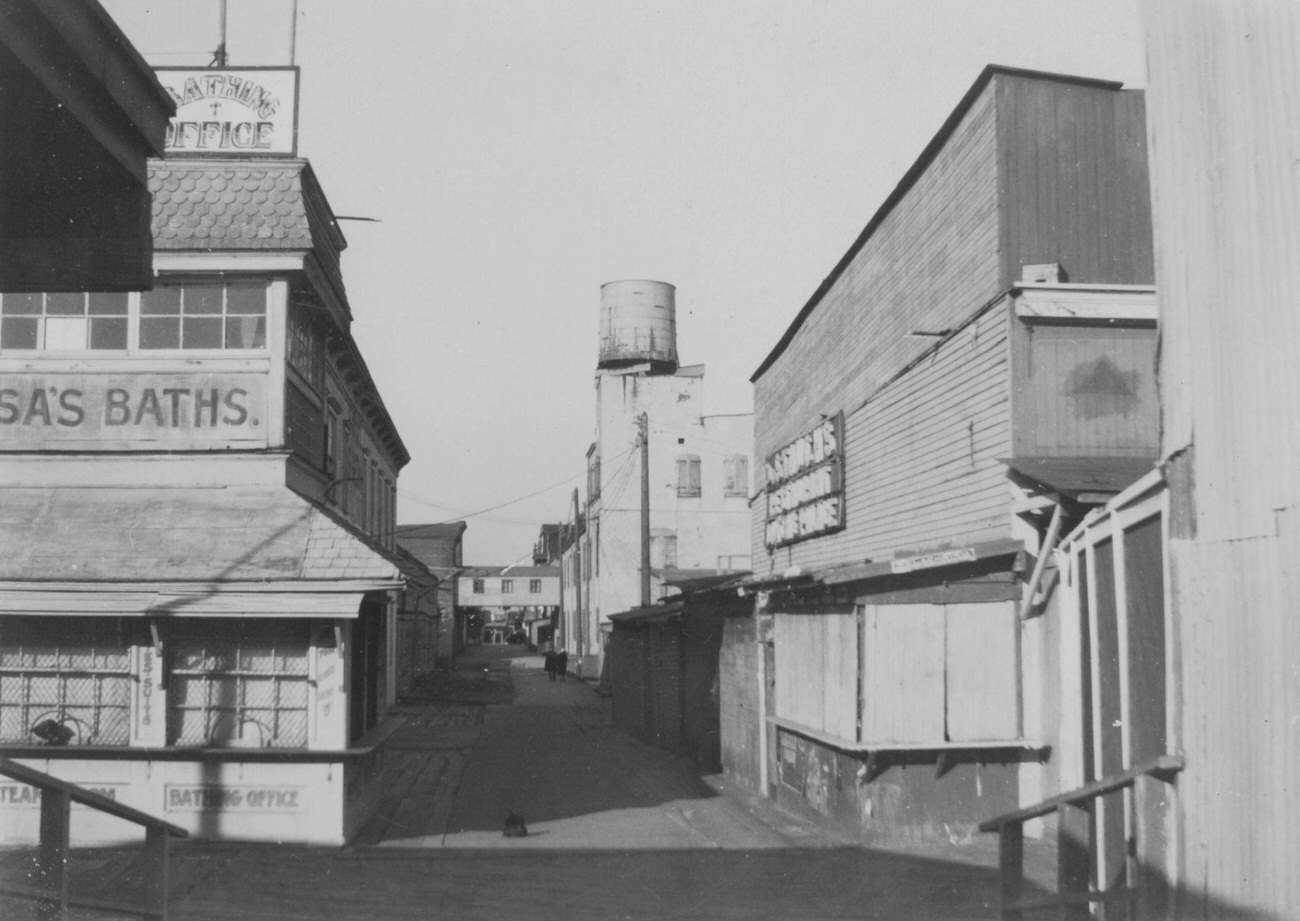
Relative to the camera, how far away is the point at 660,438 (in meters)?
56.5

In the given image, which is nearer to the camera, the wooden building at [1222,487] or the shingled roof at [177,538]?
the wooden building at [1222,487]

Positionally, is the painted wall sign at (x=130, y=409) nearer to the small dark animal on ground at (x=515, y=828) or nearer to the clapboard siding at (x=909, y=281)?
the small dark animal on ground at (x=515, y=828)

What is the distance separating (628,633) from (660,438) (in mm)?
22207

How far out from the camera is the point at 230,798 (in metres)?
13.3

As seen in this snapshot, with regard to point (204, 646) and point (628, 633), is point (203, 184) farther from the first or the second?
point (628, 633)

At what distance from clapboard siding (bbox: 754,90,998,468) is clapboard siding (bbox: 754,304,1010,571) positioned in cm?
46

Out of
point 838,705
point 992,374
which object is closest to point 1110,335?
point 992,374

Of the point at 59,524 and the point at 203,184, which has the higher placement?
the point at 203,184

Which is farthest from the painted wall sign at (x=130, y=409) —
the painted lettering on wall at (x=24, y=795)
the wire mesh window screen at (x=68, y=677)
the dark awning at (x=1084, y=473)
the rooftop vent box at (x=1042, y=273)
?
the rooftop vent box at (x=1042, y=273)

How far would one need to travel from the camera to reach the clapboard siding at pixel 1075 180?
14.3 meters

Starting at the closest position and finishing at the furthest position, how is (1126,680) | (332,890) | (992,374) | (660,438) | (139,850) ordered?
(1126,680)
(332,890)
(139,850)
(992,374)
(660,438)

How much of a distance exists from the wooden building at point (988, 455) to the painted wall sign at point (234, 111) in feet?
26.1

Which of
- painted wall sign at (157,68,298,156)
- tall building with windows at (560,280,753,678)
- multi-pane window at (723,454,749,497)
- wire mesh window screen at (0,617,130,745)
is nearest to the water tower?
tall building with windows at (560,280,753,678)

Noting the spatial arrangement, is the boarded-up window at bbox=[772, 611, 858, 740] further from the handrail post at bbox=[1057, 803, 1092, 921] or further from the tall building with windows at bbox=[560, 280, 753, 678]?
the tall building with windows at bbox=[560, 280, 753, 678]
